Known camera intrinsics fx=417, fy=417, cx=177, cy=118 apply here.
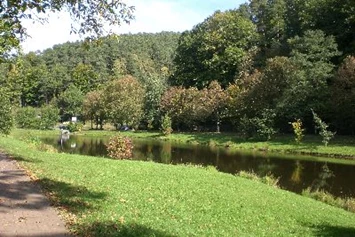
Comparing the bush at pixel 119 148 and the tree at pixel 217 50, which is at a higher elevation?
the tree at pixel 217 50

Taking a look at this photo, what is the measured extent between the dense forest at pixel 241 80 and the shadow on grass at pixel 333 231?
60.3 feet

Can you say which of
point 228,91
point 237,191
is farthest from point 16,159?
point 228,91

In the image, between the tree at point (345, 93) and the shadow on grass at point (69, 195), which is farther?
the tree at point (345, 93)

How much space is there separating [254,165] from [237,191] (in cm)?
1679

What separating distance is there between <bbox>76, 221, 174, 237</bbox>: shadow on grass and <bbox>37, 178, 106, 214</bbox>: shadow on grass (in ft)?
4.65

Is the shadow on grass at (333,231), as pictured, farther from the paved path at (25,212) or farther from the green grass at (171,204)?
the paved path at (25,212)

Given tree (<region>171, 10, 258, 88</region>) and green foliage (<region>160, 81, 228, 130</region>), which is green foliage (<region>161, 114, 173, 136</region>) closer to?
green foliage (<region>160, 81, 228, 130</region>)

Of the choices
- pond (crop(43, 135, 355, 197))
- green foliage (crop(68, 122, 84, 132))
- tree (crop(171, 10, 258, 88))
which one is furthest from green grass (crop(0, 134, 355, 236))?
green foliage (crop(68, 122, 84, 132))

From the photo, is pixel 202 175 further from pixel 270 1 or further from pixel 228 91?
pixel 270 1

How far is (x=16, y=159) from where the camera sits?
2094 cm

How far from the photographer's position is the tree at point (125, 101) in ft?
257

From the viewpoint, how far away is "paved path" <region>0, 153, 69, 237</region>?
30.5 feet

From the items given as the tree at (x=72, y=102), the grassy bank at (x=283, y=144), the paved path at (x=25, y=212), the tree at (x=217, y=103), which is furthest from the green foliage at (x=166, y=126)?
the paved path at (x=25, y=212)

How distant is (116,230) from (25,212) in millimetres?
2710
